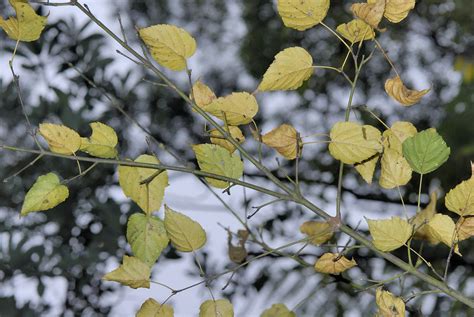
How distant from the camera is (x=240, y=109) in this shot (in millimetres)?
482

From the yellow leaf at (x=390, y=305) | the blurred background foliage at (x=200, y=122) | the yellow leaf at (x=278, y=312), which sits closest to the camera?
the yellow leaf at (x=390, y=305)

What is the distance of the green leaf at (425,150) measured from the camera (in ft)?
1.53

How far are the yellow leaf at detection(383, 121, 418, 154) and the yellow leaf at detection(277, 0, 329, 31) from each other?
0.10 meters

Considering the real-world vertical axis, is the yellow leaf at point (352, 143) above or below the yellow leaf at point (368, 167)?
above

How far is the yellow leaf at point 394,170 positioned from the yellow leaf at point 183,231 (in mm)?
139

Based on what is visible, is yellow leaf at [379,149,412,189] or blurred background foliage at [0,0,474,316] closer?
yellow leaf at [379,149,412,189]

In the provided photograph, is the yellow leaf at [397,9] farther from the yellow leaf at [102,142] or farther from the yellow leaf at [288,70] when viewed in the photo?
the yellow leaf at [102,142]

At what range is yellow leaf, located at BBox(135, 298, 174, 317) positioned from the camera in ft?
1.57

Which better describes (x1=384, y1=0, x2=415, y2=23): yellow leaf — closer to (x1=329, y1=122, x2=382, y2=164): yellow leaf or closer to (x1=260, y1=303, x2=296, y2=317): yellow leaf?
(x1=329, y1=122, x2=382, y2=164): yellow leaf

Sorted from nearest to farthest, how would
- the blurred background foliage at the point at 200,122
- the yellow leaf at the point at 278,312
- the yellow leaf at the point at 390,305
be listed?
the yellow leaf at the point at 390,305
the yellow leaf at the point at 278,312
the blurred background foliage at the point at 200,122

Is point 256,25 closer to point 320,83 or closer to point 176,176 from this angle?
point 320,83

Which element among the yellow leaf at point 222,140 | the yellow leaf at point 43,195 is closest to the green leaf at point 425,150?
the yellow leaf at point 222,140

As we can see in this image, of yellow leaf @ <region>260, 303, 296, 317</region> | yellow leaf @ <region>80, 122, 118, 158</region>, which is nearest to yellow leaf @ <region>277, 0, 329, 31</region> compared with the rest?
yellow leaf @ <region>80, 122, 118, 158</region>

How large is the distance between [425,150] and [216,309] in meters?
0.18
